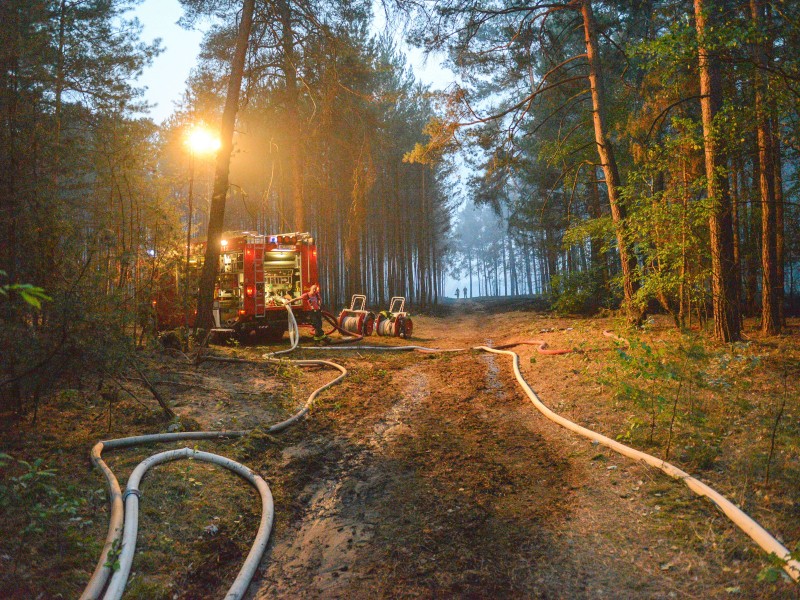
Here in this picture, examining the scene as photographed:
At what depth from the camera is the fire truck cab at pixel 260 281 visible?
1286 cm

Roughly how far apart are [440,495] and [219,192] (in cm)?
817

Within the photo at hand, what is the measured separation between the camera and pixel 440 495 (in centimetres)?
408

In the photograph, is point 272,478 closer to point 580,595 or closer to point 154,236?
point 580,595

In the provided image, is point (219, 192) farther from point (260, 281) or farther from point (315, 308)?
point (315, 308)

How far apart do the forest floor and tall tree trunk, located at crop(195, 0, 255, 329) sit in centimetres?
291

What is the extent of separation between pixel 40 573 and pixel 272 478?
6.72 ft

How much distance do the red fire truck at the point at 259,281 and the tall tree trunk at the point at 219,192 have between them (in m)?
1.38

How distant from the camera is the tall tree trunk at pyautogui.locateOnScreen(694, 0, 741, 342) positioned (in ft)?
26.6

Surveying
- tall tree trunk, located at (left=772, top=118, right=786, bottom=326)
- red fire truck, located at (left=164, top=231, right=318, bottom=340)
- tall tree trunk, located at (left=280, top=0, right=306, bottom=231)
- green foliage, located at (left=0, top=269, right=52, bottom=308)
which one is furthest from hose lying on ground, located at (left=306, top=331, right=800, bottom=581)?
tall tree trunk, located at (left=280, top=0, right=306, bottom=231)

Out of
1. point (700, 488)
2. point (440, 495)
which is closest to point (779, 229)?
point (700, 488)

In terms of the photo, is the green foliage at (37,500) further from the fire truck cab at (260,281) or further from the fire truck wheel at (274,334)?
the fire truck wheel at (274,334)

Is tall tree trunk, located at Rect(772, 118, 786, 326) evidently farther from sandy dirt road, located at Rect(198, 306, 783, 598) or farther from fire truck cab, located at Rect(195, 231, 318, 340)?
fire truck cab, located at Rect(195, 231, 318, 340)

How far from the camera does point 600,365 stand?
805cm

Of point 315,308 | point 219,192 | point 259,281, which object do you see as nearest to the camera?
point 219,192
